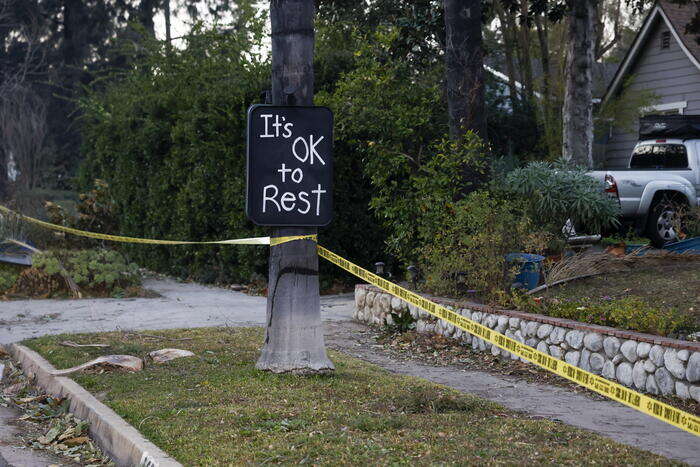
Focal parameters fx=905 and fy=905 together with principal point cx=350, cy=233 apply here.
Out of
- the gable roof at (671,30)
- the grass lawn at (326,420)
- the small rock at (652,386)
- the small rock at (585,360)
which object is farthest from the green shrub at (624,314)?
the gable roof at (671,30)

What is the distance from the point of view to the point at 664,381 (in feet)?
24.8

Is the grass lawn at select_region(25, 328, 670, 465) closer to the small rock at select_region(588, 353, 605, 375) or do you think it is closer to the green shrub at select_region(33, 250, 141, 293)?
the small rock at select_region(588, 353, 605, 375)

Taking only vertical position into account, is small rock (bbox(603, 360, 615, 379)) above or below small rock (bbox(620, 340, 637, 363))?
below

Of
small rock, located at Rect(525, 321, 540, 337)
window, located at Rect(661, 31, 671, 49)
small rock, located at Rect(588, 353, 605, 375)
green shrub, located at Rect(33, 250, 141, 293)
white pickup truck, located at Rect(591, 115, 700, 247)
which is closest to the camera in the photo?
small rock, located at Rect(588, 353, 605, 375)

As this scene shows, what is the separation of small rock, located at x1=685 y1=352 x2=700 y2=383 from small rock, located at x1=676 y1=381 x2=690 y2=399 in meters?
0.08

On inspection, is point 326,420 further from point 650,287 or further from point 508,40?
point 508,40

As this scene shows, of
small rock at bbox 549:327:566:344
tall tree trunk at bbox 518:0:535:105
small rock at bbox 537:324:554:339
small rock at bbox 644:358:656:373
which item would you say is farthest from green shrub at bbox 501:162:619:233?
tall tree trunk at bbox 518:0:535:105

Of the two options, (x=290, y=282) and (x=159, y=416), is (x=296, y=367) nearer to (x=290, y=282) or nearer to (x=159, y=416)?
(x=290, y=282)

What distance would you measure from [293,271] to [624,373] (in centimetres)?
309

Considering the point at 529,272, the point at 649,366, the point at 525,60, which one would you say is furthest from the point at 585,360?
the point at 525,60

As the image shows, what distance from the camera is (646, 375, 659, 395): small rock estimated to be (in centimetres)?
768

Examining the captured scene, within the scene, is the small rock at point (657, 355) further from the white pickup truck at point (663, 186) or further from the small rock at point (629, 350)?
the white pickup truck at point (663, 186)

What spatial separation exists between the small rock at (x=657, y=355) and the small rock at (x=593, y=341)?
0.69 metres

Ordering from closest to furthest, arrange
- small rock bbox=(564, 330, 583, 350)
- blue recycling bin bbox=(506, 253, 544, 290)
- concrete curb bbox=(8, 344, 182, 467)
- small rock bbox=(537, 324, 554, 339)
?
concrete curb bbox=(8, 344, 182, 467)
small rock bbox=(564, 330, 583, 350)
small rock bbox=(537, 324, 554, 339)
blue recycling bin bbox=(506, 253, 544, 290)
